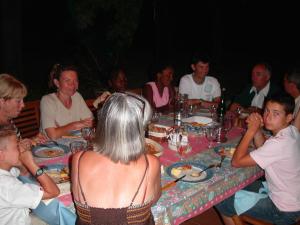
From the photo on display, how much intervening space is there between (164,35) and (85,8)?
7.19 feet

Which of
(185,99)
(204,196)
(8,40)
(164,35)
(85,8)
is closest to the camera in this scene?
(204,196)

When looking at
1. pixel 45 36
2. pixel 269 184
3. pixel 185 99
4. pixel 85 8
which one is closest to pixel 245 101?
pixel 185 99

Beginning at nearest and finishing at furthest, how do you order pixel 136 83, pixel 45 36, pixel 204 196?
pixel 204 196 → pixel 136 83 → pixel 45 36

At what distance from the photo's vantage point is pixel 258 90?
13.5 feet

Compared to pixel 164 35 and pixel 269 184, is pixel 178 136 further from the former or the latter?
pixel 164 35

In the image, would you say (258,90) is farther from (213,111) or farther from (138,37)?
(138,37)

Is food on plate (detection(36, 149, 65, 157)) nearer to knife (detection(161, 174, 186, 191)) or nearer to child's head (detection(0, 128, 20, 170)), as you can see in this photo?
child's head (detection(0, 128, 20, 170))

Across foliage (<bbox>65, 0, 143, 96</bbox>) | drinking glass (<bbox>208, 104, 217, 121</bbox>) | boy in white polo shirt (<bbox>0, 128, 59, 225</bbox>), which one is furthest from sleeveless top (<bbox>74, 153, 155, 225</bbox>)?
foliage (<bbox>65, 0, 143, 96</bbox>)

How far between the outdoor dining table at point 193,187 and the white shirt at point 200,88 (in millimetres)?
1694

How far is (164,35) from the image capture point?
25.2ft

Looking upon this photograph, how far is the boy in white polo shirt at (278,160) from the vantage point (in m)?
2.26

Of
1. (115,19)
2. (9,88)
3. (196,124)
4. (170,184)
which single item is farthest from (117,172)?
(115,19)

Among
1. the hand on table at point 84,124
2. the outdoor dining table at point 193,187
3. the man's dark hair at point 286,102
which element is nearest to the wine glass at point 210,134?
the outdoor dining table at point 193,187

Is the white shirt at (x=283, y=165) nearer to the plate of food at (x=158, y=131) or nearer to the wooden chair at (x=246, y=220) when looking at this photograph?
the wooden chair at (x=246, y=220)
